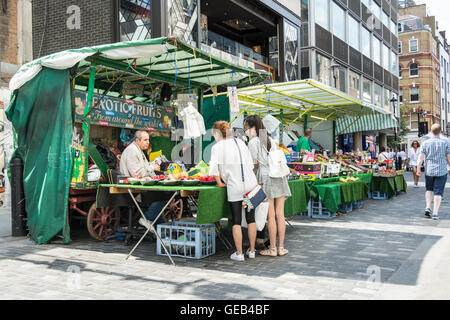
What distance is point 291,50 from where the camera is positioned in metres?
18.8

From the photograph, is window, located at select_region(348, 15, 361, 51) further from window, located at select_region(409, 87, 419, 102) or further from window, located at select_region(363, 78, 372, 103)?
window, located at select_region(409, 87, 419, 102)

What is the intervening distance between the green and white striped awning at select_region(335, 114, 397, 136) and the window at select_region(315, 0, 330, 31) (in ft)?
23.2

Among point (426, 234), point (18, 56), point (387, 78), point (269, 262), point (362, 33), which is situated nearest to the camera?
point (269, 262)

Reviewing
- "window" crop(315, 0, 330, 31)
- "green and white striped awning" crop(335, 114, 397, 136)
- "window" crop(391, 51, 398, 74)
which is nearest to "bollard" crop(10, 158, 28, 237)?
"green and white striped awning" crop(335, 114, 397, 136)

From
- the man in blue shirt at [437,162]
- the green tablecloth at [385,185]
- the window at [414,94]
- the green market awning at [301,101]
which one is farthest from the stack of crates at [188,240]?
the window at [414,94]

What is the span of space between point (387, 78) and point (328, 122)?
1695 centimetres

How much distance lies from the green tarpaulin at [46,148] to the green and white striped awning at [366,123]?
39.6ft

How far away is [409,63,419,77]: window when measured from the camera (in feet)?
169

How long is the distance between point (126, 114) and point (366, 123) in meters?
11.0

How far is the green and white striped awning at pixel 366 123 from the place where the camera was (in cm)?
1554

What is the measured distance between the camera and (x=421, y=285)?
13.9 ft

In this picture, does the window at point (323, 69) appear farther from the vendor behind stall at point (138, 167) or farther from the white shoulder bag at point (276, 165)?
the white shoulder bag at point (276, 165)

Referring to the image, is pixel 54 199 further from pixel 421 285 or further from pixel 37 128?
pixel 421 285

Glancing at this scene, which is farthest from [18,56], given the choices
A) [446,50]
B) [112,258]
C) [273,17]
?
[446,50]
